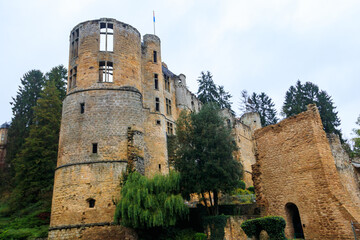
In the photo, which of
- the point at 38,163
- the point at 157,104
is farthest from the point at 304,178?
the point at 38,163

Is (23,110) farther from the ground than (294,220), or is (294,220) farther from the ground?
(23,110)

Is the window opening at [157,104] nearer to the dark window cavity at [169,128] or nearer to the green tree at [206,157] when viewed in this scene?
the dark window cavity at [169,128]

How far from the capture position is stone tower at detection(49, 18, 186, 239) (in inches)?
733

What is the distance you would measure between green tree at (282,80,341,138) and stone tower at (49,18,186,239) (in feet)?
73.7

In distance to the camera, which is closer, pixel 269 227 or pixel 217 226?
pixel 269 227

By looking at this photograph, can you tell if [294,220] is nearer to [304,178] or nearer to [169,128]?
[304,178]

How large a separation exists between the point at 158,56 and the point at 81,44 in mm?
8973

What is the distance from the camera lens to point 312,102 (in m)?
41.1

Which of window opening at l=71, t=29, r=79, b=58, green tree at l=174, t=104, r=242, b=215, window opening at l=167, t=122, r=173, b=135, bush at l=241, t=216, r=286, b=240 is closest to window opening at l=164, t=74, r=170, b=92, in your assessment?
window opening at l=167, t=122, r=173, b=135

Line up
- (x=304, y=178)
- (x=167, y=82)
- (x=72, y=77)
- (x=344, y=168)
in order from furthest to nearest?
(x=167, y=82)
(x=72, y=77)
(x=344, y=168)
(x=304, y=178)

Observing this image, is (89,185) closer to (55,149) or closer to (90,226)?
(90,226)

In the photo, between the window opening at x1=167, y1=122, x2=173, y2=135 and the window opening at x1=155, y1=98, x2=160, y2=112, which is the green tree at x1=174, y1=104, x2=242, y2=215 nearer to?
the window opening at x1=155, y1=98, x2=160, y2=112

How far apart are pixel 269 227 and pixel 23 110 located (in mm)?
35204

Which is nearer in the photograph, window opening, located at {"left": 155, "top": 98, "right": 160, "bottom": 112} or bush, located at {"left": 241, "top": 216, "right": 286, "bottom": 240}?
bush, located at {"left": 241, "top": 216, "right": 286, "bottom": 240}
